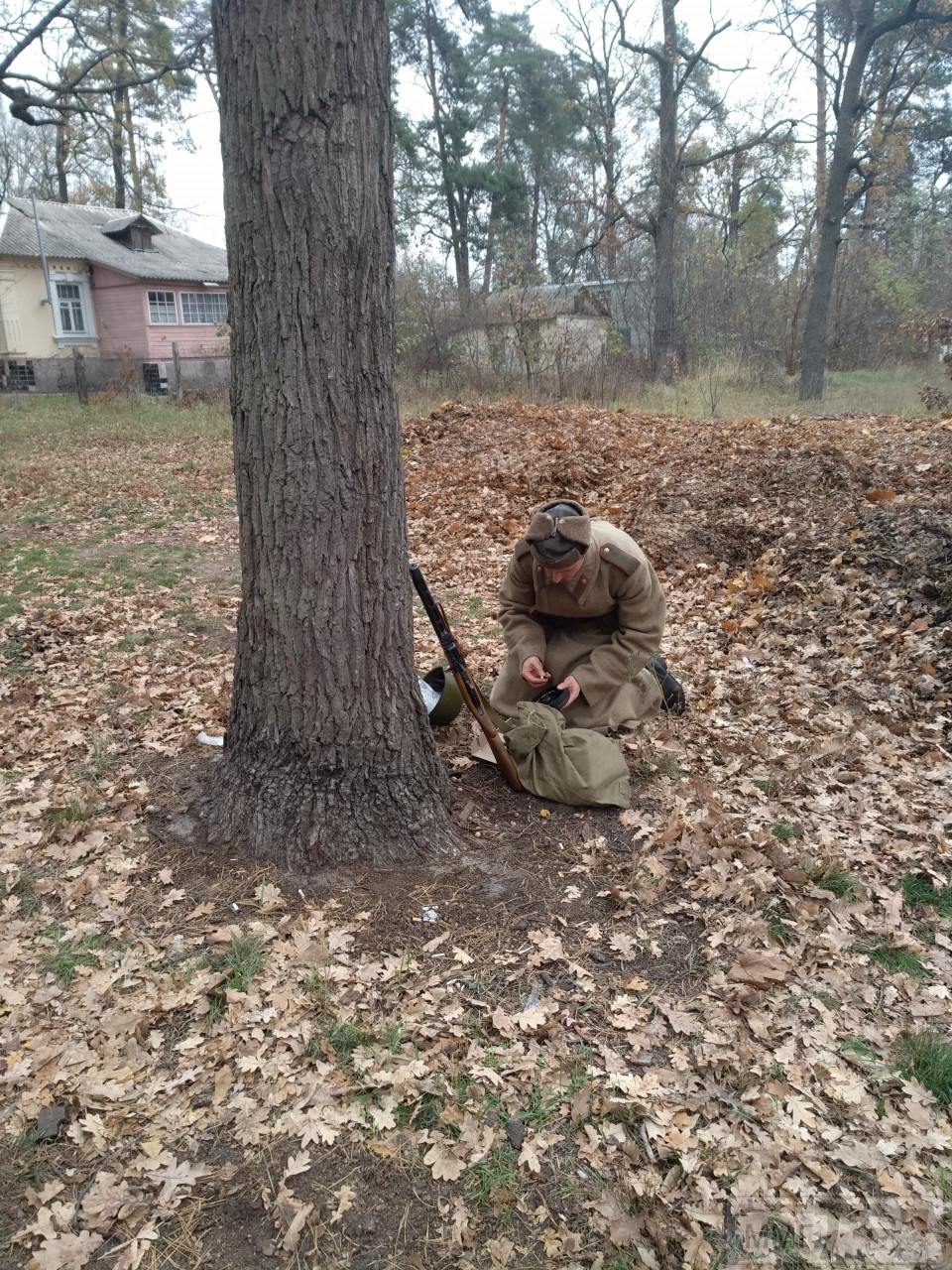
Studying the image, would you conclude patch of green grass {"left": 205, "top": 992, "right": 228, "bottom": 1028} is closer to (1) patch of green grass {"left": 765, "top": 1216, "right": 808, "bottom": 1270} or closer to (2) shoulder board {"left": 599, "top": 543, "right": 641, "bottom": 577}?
(1) patch of green grass {"left": 765, "top": 1216, "right": 808, "bottom": 1270}

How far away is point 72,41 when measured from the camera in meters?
16.4

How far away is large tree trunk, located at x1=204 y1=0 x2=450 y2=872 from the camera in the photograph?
9.33 ft

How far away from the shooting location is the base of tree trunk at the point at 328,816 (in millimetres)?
3305

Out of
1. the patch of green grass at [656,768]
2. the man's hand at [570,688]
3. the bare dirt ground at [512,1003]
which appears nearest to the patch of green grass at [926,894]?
the bare dirt ground at [512,1003]

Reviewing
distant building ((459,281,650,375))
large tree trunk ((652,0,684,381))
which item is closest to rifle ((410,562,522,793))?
distant building ((459,281,650,375))

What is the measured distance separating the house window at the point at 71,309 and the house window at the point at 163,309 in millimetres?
3021

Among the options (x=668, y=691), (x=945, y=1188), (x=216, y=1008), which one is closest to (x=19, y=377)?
(x=668, y=691)

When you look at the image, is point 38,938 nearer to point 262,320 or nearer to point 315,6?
point 262,320

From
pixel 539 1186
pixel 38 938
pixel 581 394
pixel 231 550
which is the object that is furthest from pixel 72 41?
pixel 539 1186

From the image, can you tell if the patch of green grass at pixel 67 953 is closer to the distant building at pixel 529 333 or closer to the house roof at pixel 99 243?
the distant building at pixel 529 333

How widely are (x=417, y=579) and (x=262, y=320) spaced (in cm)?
119

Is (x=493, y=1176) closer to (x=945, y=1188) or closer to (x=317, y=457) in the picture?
(x=945, y=1188)

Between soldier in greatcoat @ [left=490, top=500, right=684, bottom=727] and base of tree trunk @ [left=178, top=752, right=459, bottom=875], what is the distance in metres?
1.07

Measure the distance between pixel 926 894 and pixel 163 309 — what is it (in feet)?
116
